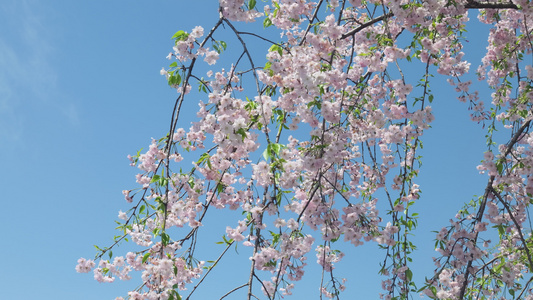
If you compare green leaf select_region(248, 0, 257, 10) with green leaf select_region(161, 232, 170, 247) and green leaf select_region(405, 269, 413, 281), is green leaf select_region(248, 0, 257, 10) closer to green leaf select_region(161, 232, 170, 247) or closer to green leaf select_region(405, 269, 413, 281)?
green leaf select_region(161, 232, 170, 247)


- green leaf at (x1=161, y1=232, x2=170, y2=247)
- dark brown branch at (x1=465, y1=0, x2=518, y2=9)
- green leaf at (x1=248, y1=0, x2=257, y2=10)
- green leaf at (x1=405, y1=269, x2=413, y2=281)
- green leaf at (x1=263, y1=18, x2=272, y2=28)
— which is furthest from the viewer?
dark brown branch at (x1=465, y1=0, x2=518, y2=9)

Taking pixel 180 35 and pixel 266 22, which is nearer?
pixel 180 35

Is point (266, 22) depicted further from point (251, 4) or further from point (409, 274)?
point (409, 274)

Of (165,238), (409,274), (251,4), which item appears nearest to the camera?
(165,238)

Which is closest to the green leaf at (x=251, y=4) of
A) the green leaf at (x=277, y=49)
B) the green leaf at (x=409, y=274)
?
the green leaf at (x=277, y=49)

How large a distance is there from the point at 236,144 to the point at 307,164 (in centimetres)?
54

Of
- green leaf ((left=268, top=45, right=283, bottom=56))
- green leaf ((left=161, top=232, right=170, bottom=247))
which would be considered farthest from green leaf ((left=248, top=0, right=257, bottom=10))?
green leaf ((left=161, top=232, right=170, bottom=247))

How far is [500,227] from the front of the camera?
14.8 ft

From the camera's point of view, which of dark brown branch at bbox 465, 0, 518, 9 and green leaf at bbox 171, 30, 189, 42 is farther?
dark brown branch at bbox 465, 0, 518, 9

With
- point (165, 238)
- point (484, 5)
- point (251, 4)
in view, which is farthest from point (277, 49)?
point (484, 5)

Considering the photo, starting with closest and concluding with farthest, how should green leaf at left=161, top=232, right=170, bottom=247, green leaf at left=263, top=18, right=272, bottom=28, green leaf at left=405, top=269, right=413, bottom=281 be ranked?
green leaf at left=161, top=232, right=170, bottom=247 < green leaf at left=405, top=269, right=413, bottom=281 < green leaf at left=263, top=18, right=272, bottom=28

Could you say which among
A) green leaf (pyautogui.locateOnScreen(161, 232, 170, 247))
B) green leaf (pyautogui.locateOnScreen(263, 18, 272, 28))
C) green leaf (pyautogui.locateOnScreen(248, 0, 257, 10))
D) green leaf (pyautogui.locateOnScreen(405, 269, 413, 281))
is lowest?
green leaf (pyautogui.locateOnScreen(161, 232, 170, 247))

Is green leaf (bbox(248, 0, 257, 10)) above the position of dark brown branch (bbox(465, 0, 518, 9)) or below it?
below

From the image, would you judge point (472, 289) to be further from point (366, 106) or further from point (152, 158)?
point (152, 158)
